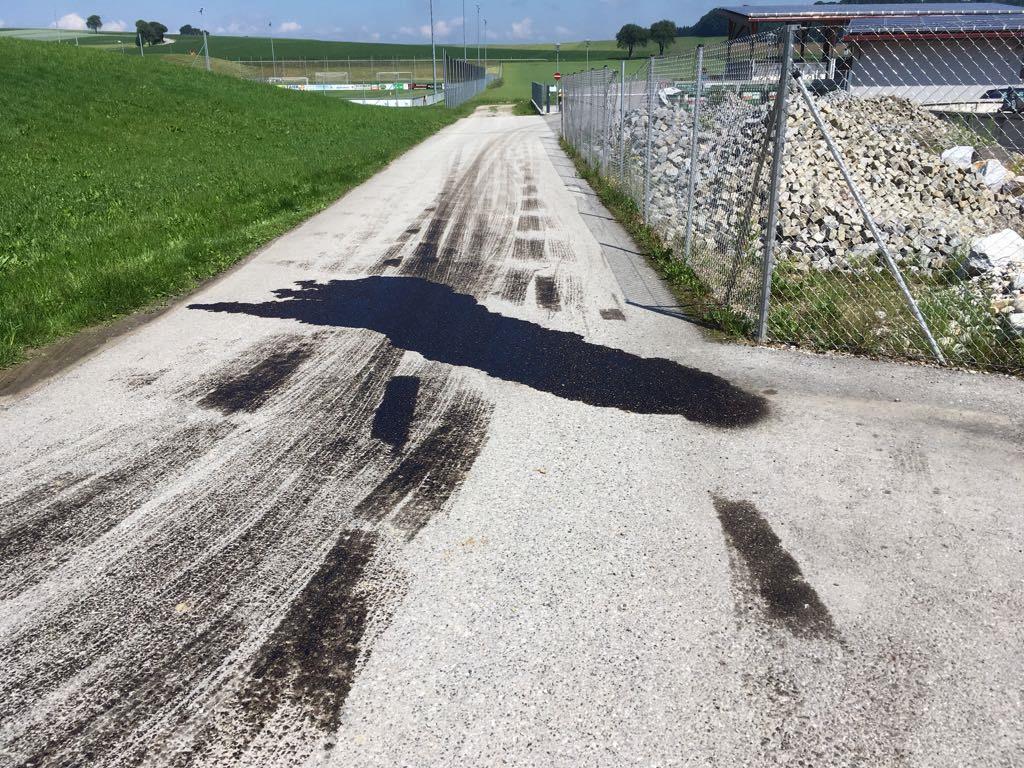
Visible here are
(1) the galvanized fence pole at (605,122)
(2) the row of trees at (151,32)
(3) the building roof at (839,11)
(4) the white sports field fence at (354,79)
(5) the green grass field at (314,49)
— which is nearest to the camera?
(1) the galvanized fence pole at (605,122)

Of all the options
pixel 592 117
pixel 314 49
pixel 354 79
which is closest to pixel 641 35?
pixel 314 49

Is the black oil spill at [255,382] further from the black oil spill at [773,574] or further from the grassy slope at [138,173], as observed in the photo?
the black oil spill at [773,574]

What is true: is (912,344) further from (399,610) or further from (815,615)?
(399,610)

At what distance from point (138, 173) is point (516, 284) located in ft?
35.6

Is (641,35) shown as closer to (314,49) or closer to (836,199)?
(314,49)

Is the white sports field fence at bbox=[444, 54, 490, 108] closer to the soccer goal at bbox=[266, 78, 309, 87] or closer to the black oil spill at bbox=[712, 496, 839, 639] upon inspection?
the soccer goal at bbox=[266, 78, 309, 87]

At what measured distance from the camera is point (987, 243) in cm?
834

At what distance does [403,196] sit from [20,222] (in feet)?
21.2

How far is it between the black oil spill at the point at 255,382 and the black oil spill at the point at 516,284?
2.34 m

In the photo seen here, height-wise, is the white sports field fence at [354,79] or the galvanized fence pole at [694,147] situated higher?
the white sports field fence at [354,79]

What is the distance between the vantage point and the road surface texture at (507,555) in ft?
8.50

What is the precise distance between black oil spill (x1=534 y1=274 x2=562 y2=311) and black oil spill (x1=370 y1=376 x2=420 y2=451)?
2.26m

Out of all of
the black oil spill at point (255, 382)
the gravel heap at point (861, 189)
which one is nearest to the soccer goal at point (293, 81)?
the gravel heap at point (861, 189)

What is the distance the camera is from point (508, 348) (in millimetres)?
6359
